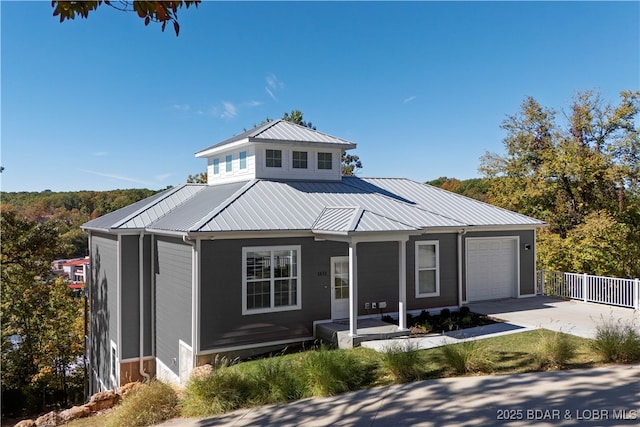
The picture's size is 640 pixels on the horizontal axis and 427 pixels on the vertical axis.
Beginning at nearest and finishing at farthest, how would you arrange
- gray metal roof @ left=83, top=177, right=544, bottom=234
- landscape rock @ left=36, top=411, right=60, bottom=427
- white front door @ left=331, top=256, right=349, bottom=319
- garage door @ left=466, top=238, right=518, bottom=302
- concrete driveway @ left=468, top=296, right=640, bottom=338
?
landscape rock @ left=36, top=411, right=60, bottom=427
gray metal roof @ left=83, top=177, right=544, bottom=234
concrete driveway @ left=468, top=296, right=640, bottom=338
white front door @ left=331, top=256, right=349, bottom=319
garage door @ left=466, top=238, right=518, bottom=302

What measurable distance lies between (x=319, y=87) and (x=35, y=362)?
→ 22116mm

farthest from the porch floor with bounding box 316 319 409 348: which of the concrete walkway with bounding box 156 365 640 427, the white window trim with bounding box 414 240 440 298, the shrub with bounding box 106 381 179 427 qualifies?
the shrub with bounding box 106 381 179 427

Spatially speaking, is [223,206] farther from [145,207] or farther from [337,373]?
[337,373]

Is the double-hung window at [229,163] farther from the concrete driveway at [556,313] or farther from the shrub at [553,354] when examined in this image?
the shrub at [553,354]

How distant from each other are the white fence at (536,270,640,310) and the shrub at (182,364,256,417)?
14.0m

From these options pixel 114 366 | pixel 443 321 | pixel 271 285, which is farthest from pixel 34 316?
pixel 443 321

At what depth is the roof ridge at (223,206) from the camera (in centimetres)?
1081

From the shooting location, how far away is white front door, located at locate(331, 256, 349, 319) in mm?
12523

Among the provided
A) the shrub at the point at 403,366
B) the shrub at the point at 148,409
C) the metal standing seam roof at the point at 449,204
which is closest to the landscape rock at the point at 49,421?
the shrub at the point at 148,409

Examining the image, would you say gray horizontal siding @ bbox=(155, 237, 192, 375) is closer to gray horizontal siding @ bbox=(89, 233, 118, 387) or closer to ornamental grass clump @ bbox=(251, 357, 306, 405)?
gray horizontal siding @ bbox=(89, 233, 118, 387)

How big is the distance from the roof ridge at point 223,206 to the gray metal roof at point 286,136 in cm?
161

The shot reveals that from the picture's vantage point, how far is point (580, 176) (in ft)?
78.5

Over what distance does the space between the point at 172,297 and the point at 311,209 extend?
473 cm

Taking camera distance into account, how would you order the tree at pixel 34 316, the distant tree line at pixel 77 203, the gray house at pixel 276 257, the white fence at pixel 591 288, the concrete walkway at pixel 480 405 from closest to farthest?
1. the concrete walkway at pixel 480 405
2. the gray house at pixel 276 257
3. the white fence at pixel 591 288
4. the tree at pixel 34 316
5. the distant tree line at pixel 77 203
